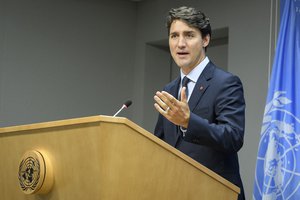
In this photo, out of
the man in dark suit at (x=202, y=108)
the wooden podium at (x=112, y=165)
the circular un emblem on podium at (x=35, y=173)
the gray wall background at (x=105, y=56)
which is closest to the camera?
the wooden podium at (x=112, y=165)

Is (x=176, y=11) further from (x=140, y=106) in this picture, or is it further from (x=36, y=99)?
(x=140, y=106)

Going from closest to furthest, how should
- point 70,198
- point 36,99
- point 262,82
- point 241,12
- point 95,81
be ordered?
point 70,198 → point 262,82 → point 241,12 → point 36,99 → point 95,81

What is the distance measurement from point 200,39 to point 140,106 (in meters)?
3.62

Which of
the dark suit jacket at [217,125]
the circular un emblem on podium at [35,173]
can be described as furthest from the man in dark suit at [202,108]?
the circular un emblem on podium at [35,173]

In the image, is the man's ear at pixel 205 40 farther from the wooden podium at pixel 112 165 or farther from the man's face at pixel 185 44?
the wooden podium at pixel 112 165

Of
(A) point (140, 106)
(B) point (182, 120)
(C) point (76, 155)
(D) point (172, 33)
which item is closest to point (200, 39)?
(D) point (172, 33)

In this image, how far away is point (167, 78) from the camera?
5.73 metres

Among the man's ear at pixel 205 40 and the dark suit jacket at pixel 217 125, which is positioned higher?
the man's ear at pixel 205 40

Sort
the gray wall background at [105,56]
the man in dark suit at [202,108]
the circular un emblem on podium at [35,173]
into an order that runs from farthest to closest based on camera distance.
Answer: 1. the gray wall background at [105,56]
2. the man in dark suit at [202,108]
3. the circular un emblem on podium at [35,173]

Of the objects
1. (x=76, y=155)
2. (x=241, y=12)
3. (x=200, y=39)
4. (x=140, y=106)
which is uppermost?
(x=241, y=12)

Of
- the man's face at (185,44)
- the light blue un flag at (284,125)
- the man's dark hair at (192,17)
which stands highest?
the man's dark hair at (192,17)

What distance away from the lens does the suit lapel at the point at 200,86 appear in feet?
6.32

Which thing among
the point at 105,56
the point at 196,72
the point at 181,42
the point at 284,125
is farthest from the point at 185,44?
the point at 105,56

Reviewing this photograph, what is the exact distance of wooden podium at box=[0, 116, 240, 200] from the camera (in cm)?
128
